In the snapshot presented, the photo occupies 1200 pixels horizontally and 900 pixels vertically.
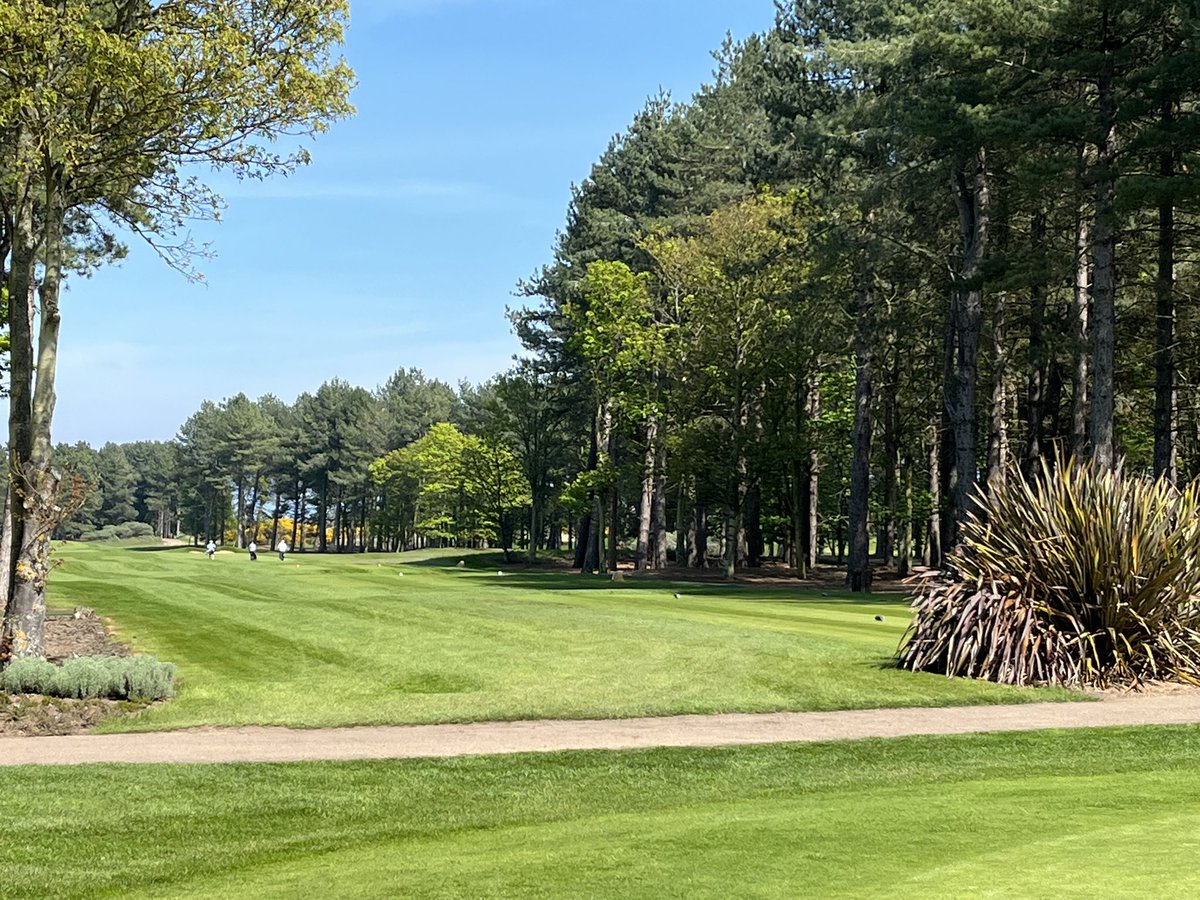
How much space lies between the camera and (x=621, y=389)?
48000 mm

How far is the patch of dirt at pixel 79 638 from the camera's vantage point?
688 inches

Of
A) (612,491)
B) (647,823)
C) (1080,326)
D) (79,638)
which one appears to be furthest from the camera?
(612,491)

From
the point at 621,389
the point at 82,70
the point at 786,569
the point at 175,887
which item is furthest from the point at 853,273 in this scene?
the point at 175,887

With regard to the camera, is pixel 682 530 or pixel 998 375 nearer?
pixel 998 375

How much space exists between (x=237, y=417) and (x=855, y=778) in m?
113

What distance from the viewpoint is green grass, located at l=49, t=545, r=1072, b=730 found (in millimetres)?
14055

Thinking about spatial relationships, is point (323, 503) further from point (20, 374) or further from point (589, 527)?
point (20, 374)

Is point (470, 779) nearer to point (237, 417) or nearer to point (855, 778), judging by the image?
point (855, 778)

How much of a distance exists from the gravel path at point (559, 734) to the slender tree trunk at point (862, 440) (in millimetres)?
24370

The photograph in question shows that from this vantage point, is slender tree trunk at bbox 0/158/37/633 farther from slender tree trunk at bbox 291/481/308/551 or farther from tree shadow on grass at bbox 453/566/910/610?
slender tree trunk at bbox 291/481/308/551

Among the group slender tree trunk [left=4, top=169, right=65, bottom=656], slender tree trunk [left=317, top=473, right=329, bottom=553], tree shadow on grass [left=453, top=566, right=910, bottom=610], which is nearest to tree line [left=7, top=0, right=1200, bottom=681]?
slender tree trunk [left=4, top=169, right=65, bottom=656]

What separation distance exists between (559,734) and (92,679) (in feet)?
19.8

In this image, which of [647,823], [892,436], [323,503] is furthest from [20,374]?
[323,503]

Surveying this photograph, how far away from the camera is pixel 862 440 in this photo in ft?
129
